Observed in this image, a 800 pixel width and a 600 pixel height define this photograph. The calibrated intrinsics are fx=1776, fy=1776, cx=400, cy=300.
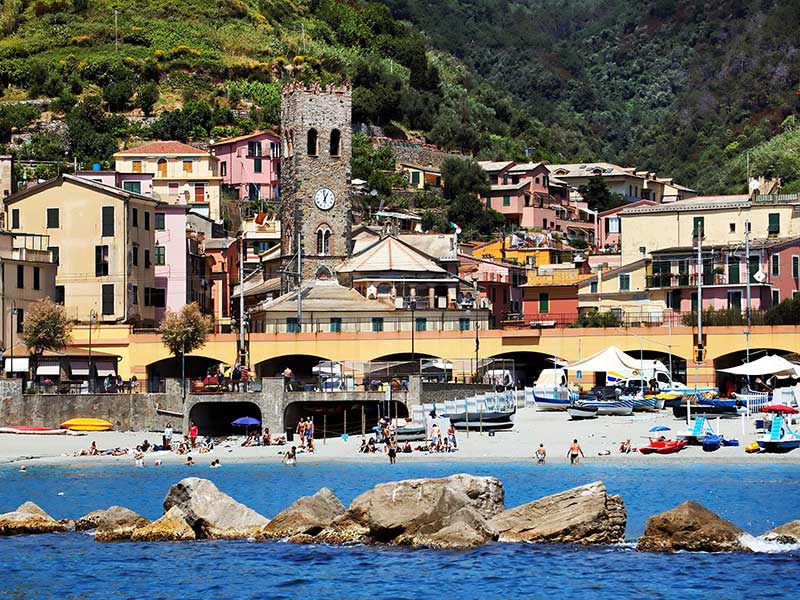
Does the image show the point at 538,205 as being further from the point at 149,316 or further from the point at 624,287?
the point at 149,316

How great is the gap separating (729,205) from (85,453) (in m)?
47.8

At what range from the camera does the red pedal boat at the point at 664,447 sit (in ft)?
213

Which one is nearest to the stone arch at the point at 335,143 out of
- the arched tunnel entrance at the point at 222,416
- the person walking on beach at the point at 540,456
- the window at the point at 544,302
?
the window at the point at 544,302

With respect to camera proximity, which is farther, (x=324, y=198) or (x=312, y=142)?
(x=312, y=142)

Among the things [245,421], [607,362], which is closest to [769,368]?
[607,362]

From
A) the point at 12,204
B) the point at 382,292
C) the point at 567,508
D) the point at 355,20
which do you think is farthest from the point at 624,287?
the point at 355,20

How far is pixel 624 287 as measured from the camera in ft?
338

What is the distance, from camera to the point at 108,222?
91250 millimetres

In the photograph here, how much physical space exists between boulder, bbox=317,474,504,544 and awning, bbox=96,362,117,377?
43.2m

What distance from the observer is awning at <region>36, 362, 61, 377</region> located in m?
83.5

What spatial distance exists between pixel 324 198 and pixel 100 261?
595 inches

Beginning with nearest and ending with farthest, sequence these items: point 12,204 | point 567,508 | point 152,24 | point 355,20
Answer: point 567,508
point 12,204
point 152,24
point 355,20

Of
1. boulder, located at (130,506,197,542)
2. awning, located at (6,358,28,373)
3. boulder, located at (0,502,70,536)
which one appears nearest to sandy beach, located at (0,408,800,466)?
awning, located at (6,358,28,373)

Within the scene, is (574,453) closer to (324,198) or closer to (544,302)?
(324,198)
